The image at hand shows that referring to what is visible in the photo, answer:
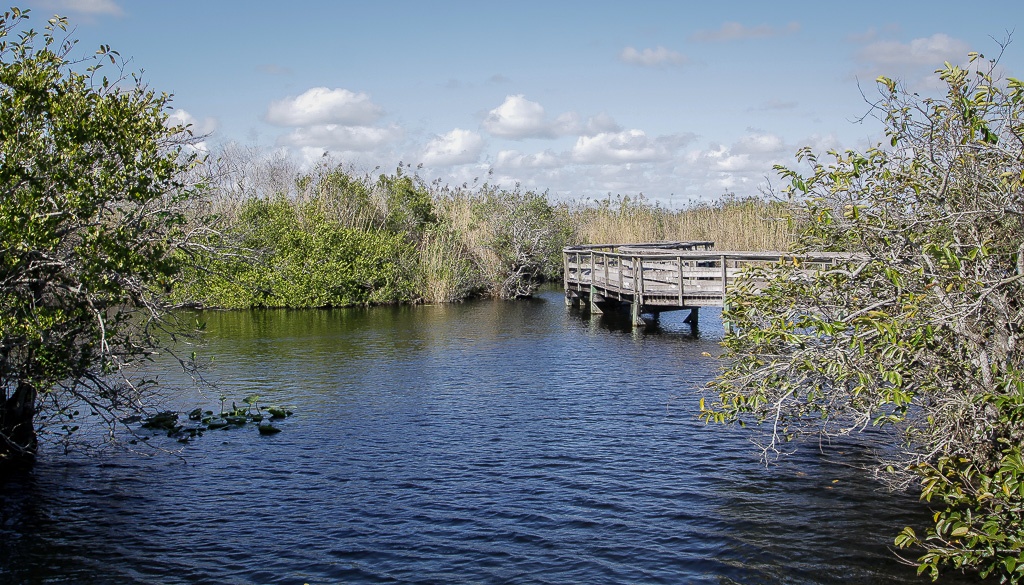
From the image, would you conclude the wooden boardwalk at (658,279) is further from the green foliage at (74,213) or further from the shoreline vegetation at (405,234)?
the green foliage at (74,213)

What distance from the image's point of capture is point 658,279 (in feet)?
90.1

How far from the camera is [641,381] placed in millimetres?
18500

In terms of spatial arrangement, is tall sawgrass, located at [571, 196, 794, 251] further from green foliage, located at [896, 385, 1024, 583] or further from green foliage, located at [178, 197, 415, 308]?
green foliage, located at [896, 385, 1024, 583]

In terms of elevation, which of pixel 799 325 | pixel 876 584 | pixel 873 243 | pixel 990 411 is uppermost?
pixel 873 243

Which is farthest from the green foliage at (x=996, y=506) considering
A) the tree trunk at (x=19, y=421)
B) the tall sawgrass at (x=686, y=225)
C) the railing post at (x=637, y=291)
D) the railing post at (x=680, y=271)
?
the tall sawgrass at (x=686, y=225)

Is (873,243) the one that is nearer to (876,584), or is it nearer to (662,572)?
(876,584)

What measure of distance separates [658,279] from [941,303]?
785 inches

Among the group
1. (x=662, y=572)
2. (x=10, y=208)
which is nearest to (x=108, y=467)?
(x=10, y=208)

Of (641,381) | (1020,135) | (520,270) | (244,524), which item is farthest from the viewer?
(520,270)

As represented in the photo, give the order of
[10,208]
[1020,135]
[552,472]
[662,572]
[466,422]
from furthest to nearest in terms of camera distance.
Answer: [466,422] < [552,472] < [10,208] < [662,572] < [1020,135]

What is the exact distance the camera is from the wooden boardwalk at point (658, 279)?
989 inches

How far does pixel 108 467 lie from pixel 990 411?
11.5m

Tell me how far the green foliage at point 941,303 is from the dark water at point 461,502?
1.38m

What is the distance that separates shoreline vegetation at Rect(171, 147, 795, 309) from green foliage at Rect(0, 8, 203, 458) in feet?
63.6
